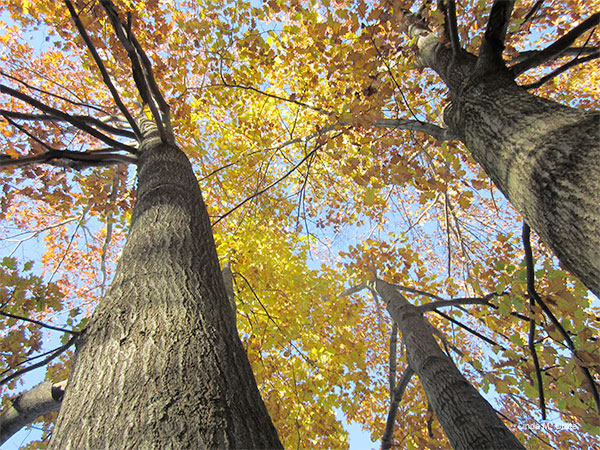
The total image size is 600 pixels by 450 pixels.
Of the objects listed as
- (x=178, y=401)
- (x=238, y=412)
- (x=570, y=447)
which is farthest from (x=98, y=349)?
(x=570, y=447)

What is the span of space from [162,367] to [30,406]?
2.54 meters

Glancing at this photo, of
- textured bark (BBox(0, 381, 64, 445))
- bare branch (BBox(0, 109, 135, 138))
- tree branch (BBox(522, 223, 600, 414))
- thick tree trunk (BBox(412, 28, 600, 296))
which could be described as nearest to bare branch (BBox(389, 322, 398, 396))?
tree branch (BBox(522, 223, 600, 414))

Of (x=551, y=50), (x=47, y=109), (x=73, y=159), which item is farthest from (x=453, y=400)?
(x=47, y=109)

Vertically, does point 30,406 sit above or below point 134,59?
below

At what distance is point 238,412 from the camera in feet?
3.00

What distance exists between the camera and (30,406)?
2359mm

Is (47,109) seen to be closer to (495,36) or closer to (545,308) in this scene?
(495,36)

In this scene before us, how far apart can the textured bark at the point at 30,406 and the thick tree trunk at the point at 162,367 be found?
6.05 ft

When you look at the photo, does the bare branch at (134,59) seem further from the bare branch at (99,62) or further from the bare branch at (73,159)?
A: the bare branch at (73,159)

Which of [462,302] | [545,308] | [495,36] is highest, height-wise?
[495,36]

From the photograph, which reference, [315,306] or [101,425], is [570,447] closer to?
[315,306]

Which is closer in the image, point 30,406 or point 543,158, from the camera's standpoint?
point 543,158

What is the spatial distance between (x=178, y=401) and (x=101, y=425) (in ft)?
0.70

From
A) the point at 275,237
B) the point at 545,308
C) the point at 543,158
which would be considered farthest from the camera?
the point at 275,237
